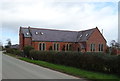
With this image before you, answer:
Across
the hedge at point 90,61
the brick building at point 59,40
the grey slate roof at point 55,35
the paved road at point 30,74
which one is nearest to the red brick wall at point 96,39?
the brick building at point 59,40

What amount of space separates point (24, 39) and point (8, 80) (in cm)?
4384

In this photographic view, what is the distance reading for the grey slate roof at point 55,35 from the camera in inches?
2202

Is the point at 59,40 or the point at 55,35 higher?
the point at 55,35

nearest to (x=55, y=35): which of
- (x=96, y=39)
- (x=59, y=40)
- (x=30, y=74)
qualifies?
(x=59, y=40)

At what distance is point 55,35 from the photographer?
59.6 meters

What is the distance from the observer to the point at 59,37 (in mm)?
59781

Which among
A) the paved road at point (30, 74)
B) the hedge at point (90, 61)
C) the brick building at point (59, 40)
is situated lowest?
the paved road at point (30, 74)

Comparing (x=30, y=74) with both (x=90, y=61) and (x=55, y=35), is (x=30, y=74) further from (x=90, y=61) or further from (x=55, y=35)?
(x=55, y=35)

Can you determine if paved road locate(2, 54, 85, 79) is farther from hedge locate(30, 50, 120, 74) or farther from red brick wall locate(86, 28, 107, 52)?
red brick wall locate(86, 28, 107, 52)

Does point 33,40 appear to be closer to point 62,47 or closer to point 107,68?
point 62,47

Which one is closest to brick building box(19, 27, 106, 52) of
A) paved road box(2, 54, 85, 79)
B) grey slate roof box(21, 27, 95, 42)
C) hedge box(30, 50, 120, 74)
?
grey slate roof box(21, 27, 95, 42)

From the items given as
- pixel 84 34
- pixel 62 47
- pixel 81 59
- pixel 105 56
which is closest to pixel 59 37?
pixel 62 47

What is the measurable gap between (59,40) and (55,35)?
84.4 inches

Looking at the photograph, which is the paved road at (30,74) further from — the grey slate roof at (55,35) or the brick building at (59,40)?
the grey slate roof at (55,35)
